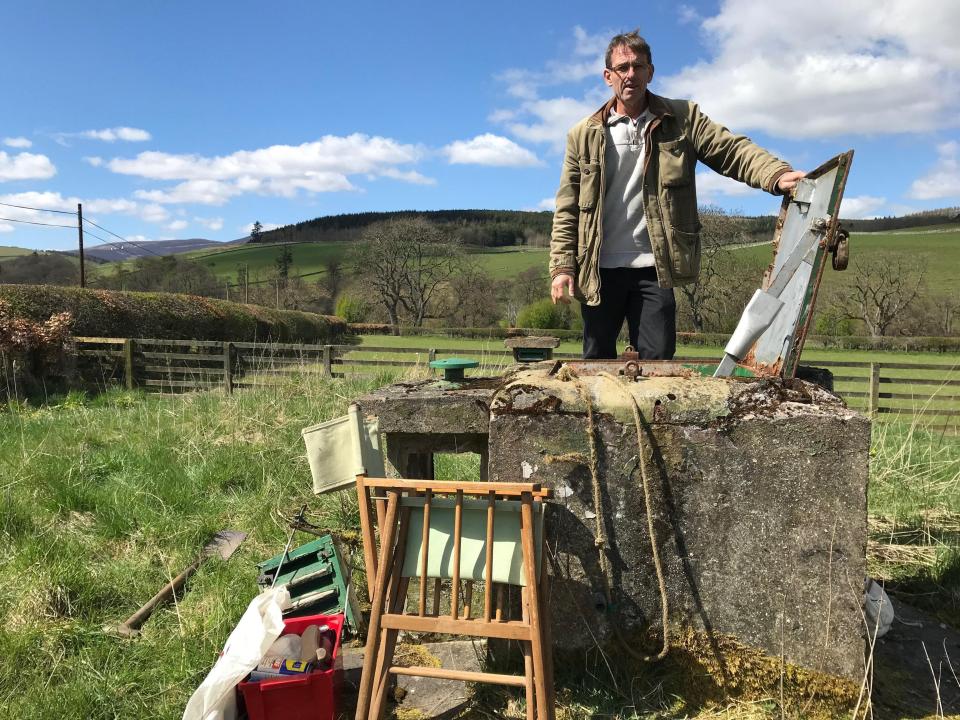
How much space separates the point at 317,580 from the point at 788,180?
267 cm

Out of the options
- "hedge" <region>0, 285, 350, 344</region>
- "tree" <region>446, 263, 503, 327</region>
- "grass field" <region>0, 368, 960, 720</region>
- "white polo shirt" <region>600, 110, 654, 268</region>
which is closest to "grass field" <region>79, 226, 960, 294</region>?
"tree" <region>446, 263, 503, 327</region>

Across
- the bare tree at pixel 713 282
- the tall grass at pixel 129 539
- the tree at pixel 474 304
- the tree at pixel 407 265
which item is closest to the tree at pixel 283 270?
the tree at pixel 407 265

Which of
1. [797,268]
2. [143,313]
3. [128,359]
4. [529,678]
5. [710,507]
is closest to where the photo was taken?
[529,678]

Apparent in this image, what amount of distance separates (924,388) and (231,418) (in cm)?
1496

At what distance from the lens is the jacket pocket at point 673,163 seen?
317cm

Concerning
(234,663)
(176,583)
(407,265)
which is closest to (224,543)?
(176,583)

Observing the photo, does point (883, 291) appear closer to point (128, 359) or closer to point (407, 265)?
point (407, 265)

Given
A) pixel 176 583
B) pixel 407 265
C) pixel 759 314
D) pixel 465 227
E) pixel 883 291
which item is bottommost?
pixel 176 583

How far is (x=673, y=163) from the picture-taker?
3168 millimetres

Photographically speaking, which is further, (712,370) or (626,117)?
(626,117)

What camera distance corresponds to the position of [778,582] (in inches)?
90.6

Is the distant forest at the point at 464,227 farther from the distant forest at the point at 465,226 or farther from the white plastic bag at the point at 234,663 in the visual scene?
the white plastic bag at the point at 234,663

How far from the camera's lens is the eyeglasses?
3127 millimetres

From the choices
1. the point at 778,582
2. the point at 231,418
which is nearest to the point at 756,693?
the point at 778,582
